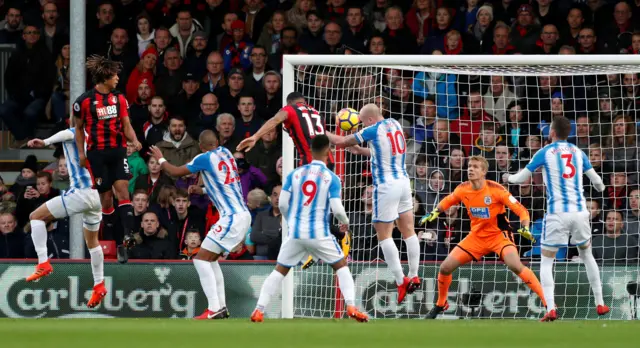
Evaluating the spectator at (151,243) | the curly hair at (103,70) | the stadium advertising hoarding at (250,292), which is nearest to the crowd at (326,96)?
the spectator at (151,243)

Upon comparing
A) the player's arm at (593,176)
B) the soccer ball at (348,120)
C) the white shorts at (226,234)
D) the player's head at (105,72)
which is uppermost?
the player's head at (105,72)

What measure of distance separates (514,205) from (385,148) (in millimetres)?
1576

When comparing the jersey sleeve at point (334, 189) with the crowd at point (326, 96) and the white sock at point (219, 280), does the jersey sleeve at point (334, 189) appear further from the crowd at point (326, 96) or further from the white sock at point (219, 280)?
the crowd at point (326, 96)

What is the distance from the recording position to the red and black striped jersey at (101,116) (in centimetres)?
1243

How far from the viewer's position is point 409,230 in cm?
1330

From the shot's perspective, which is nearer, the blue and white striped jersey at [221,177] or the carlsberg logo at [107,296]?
the blue and white striped jersey at [221,177]

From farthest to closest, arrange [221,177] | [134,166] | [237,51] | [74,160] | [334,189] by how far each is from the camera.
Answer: [237,51] → [134,166] → [221,177] → [74,160] → [334,189]

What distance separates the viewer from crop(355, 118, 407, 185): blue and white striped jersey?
12984 mm

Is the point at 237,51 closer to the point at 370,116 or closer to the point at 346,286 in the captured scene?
the point at 370,116

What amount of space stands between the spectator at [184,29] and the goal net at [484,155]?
8.70ft

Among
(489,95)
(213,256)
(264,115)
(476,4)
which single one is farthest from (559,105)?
(213,256)

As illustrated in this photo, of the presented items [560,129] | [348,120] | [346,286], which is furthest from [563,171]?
[346,286]

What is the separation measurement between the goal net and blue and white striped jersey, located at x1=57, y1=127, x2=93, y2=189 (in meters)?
2.41

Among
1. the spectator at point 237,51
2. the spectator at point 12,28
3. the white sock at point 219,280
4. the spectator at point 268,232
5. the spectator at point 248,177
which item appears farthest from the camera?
the spectator at point 12,28
